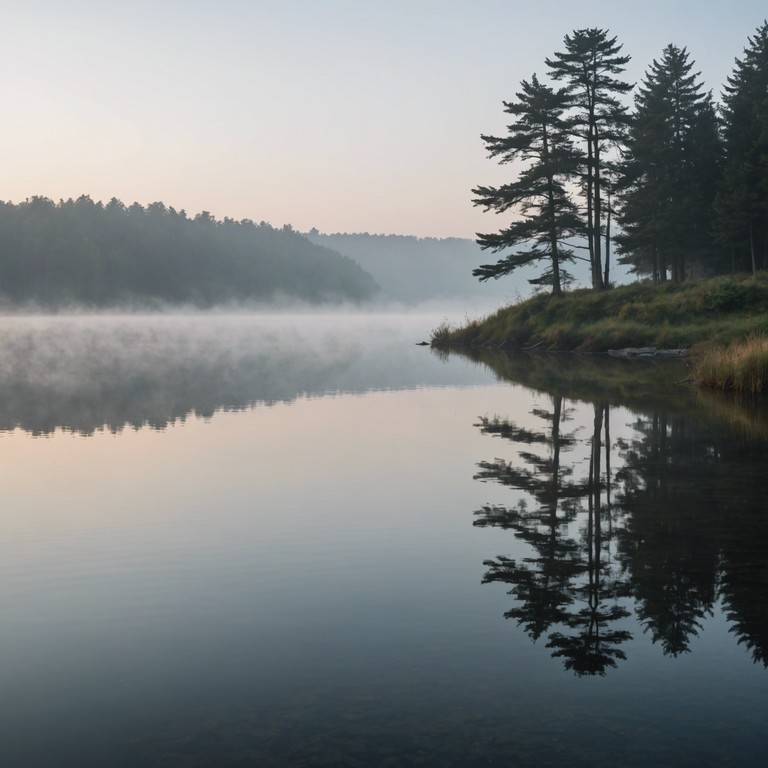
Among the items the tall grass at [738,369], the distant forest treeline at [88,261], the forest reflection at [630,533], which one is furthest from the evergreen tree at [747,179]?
the distant forest treeline at [88,261]

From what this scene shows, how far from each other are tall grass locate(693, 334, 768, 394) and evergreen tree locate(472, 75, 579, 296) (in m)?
28.9

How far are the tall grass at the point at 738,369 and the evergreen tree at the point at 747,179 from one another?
29577 mm

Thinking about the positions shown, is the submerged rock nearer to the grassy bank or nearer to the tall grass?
the grassy bank

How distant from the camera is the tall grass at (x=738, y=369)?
2497 centimetres

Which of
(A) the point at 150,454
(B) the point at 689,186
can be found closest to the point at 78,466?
(A) the point at 150,454

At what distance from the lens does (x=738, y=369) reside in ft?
82.9

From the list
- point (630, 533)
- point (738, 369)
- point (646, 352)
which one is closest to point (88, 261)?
point (646, 352)

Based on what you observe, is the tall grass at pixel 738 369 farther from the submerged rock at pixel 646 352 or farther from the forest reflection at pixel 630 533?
the submerged rock at pixel 646 352

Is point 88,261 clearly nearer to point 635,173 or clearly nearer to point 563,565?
point 635,173

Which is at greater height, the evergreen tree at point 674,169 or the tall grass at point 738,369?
the evergreen tree at point 674,169

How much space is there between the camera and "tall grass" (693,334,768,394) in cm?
2497

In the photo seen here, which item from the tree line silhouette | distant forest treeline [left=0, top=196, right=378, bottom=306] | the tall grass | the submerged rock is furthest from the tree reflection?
distant forest treeline [left=0, top=196, right=378, bottom=306]

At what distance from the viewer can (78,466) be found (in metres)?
14.8

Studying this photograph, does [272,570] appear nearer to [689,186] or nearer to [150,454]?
[150,454]
